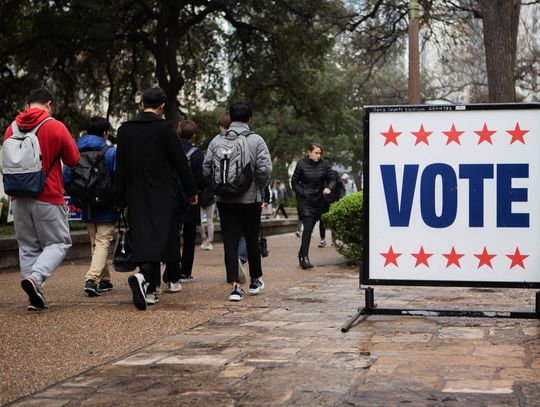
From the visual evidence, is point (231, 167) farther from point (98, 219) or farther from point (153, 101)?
point (98, 219)

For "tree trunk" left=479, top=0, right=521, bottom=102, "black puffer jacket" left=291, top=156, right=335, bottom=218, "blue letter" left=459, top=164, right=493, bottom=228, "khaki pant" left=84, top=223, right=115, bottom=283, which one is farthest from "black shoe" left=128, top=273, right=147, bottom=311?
"tree trunk" left=479, top=0, right=521, bottom=102

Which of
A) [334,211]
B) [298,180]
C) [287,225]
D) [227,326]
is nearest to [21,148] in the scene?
[227,326]

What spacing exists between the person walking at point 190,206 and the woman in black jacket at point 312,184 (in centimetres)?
282

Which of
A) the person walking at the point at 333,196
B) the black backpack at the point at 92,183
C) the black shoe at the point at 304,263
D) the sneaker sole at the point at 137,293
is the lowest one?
the black shoe at the point at 304,263

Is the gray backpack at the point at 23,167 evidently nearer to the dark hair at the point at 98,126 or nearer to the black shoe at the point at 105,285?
the dark hair at the point at 98,126

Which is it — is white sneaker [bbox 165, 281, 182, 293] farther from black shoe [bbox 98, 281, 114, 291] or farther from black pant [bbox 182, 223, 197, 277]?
black pant [bbox 182, 223, 197, 277]

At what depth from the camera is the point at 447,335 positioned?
620 centimetres

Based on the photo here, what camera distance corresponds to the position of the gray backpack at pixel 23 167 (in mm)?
7492

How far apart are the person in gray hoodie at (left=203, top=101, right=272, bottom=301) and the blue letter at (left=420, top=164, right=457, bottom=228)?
2.00 metres

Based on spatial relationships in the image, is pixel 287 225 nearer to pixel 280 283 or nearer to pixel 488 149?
pixel 280 283

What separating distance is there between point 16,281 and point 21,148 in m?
3.35

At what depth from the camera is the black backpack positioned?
28.4ft

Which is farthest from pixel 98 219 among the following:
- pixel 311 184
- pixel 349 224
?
pixel 311 184

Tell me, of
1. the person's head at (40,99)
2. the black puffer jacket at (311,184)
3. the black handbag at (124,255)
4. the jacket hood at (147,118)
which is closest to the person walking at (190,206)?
the black handbag at (124,255)
